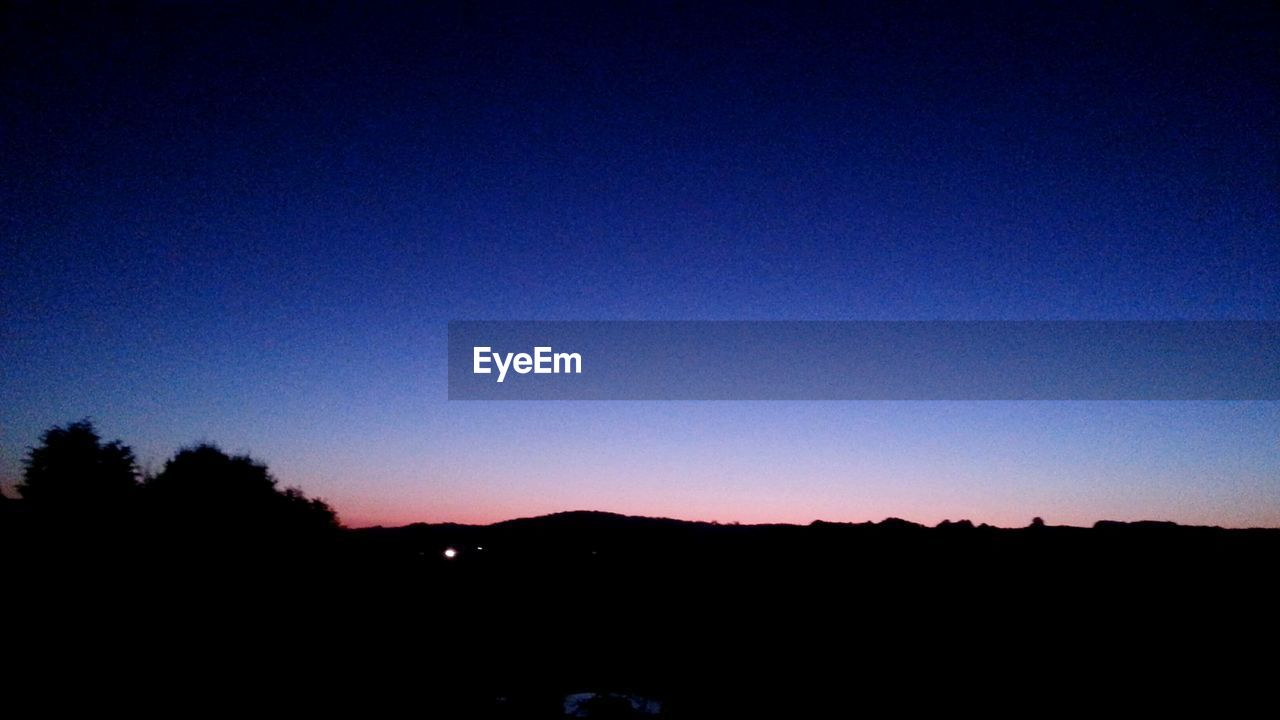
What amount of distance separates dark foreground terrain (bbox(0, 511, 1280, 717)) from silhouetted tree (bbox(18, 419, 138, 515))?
548 inches

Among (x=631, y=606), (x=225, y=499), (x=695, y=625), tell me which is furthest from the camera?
(x=631, y=606)

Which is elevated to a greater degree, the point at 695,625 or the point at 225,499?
the point at 225,499

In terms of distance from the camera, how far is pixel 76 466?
28.2m

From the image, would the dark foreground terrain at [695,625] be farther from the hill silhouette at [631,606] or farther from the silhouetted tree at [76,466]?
the silhouetted tree at [76,466]

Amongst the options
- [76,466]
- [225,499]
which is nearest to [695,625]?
[225,499]

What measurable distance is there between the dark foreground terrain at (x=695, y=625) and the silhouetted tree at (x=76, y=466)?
13.9m

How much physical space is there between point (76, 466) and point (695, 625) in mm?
30919

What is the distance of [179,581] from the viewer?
13773mm

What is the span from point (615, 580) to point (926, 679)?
69.7 ft

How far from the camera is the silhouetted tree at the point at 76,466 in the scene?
27.3 meters

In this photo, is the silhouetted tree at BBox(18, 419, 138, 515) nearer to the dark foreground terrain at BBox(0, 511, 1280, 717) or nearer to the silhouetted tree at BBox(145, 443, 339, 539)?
the silhouetted tree at BBox(145, 443, 339, 539)

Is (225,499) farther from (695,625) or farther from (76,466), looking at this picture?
(695,625)

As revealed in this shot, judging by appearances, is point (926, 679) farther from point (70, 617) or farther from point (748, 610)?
point (70, 617)

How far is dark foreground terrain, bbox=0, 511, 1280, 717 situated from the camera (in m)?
12.2
